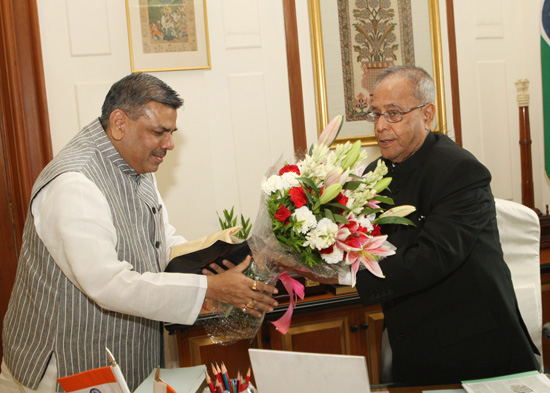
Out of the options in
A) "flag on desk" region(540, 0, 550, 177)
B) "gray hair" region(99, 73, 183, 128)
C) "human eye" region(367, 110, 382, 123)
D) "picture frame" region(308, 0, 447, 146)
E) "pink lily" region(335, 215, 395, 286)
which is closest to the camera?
"pink lily" region(335, 215, 395, 286)

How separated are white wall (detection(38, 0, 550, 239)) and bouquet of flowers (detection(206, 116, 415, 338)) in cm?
156

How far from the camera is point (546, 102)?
3.45 m

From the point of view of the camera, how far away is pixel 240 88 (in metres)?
3.12

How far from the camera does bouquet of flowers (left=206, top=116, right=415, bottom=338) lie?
1429mm

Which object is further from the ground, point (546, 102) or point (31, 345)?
point (546, 102)

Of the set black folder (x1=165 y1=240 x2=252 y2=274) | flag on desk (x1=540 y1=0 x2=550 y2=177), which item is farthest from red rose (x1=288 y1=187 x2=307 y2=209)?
flag on desk (x1=540 y1=0 x2=550 y2=177)

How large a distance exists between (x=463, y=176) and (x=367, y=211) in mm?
432

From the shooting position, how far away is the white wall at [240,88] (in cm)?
290

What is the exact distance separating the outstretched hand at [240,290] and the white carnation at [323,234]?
373 millimetres

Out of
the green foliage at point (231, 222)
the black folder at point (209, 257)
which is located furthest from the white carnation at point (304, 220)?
the green foliage at point (231, 222)

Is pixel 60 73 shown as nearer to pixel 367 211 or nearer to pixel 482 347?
pixel 367 211

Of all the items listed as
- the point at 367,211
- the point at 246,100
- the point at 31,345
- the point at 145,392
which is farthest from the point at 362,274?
the point at 246,100

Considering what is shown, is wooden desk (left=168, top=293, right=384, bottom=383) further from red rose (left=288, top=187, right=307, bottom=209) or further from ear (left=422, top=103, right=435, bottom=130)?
red rose (left=288, top=187, right=307, bottom=209)

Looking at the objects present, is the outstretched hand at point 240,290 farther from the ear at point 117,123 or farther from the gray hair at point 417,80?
the gray hair at point 417,80
